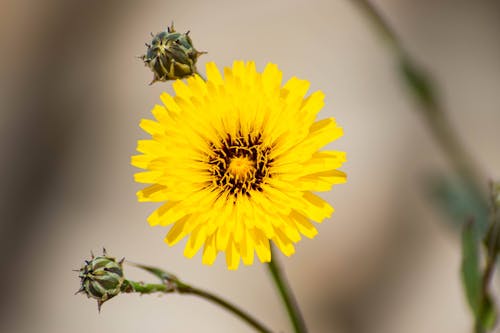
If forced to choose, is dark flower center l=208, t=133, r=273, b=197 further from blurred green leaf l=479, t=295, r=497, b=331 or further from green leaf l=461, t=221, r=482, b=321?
blurred green leaf l=479, t=295, r=497, b=331

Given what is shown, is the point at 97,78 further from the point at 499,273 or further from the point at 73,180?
the point at 499,273

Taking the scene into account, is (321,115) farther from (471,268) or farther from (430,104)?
(471,268)

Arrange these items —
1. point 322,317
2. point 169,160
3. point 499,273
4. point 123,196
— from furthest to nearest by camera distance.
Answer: point 123,196, point 322,317, point 499,273, point 169,160

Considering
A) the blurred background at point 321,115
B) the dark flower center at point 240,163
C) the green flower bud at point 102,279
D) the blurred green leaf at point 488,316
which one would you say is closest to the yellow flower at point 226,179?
the dark flower center at point 240,163

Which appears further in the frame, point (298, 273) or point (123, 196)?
point (123, 196)

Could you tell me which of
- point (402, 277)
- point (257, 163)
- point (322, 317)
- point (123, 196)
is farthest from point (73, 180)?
point (257, 163)
